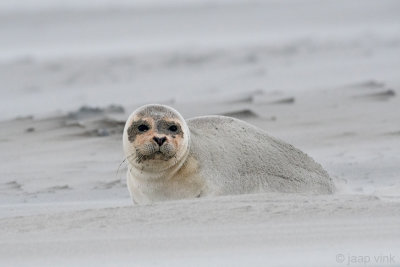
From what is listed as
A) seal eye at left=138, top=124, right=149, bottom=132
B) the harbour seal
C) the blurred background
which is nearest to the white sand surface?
the blurred background

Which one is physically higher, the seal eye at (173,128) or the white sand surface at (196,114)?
the seal eye at (173,128)

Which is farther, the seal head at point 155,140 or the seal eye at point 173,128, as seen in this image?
the seal eye at point 173,128

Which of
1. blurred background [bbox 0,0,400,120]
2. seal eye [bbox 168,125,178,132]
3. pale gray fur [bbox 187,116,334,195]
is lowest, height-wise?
blurred background [bbox 0,0,400,120]

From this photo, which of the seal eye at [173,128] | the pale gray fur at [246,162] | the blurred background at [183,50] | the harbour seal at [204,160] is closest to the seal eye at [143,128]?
the harbour seal at [204,160]

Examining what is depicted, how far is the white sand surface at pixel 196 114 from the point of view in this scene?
225 inches

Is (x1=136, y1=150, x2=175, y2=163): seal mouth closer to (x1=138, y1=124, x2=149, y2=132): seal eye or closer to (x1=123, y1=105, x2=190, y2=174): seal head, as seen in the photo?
(x1=123, y1=105, x2=190, y2=174): seal head

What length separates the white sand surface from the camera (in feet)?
18.7

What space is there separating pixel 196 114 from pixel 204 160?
4003mm

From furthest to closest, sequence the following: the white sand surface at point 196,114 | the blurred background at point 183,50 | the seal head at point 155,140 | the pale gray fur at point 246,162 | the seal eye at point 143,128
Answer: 1. the blurred background at point 183,50
2. the pale gray fur at point 246,162
3. the seal eye at point 143,128
4. the seal head at point 155,140
5. the white sand surface at point 196,114

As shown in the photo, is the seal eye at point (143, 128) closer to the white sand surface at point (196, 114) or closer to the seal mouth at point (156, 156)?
the seal mouth at point (156, 156)

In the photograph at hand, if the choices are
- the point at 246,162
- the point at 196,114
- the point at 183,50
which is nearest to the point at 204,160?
the point at 246,162

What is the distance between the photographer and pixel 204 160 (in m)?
7.75

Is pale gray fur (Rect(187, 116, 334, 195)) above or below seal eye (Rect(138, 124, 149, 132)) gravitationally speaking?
below

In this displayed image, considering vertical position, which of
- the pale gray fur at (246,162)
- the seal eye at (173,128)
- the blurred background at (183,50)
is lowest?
the blurred background at (183,50)
